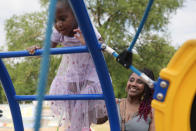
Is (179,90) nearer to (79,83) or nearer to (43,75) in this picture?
(43,75)

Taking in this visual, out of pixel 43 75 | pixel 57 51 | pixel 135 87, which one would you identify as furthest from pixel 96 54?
pixel 135 87

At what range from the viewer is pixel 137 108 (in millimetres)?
1823

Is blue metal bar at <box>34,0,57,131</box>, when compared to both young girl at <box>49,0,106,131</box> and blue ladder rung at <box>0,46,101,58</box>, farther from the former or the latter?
young girl at <box>49,0,106,131</box>

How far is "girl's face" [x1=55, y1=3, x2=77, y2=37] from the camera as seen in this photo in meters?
1.25

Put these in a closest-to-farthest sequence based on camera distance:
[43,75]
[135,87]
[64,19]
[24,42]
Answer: [43,75] < [64,19] < [135,87] < [24,42]

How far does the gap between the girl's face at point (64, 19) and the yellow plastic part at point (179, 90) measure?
657 mm

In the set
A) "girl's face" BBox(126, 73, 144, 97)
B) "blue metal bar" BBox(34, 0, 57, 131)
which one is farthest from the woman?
"blue metal bar" BBox(34, 0, 57, 131)

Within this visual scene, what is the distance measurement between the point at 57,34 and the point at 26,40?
7416 mm

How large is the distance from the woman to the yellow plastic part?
3.12ft

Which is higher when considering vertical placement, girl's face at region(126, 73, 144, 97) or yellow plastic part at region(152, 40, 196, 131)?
yellow plastic part at region(152, 40, 196, 131)

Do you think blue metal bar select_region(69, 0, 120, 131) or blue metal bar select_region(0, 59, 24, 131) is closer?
blue metal bar select_region(69, 0, 120, 131)

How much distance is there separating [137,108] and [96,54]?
31.8 inches

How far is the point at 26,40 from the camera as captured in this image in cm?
860

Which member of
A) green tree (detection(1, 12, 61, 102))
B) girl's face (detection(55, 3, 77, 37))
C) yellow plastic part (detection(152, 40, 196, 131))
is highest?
Answer: girl's face (detection(55, 3, 77, 37))
